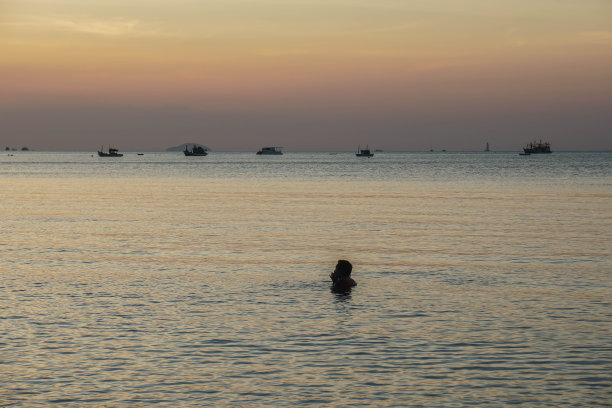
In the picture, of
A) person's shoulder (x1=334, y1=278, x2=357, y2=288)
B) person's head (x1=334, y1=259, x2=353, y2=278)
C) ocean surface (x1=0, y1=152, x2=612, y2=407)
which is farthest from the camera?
person's shoulder (x1=334, y1=278, x2=357, y2=288)

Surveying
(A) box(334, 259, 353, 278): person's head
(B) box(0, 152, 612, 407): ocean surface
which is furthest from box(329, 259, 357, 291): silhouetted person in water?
(B) box(0, 152, 612, 407): ocean surface

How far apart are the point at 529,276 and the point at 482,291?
448 cm

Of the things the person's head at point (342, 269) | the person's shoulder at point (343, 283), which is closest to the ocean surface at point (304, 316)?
the person's shoulder at point (343, 283)

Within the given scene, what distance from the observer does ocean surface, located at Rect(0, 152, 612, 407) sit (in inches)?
728

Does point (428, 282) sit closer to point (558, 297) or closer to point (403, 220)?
point (558, 297)

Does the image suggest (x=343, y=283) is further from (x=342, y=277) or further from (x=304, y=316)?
(x=304, y=316)

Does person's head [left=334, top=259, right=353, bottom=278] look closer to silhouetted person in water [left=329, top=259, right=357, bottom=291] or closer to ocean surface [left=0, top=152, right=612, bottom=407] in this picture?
silhouetted person in water [left=329, top=259, right=357, bottom=291]

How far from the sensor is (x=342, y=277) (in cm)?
3092

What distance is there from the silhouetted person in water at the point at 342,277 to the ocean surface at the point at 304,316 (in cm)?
49

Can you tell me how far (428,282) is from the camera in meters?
32.3

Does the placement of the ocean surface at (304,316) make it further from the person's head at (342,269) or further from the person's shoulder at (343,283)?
the person's head at (342,269)

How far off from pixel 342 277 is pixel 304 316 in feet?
16.7

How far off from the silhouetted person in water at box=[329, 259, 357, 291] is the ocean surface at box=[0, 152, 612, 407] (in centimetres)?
49

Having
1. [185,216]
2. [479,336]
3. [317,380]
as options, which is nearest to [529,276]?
[479,336]
